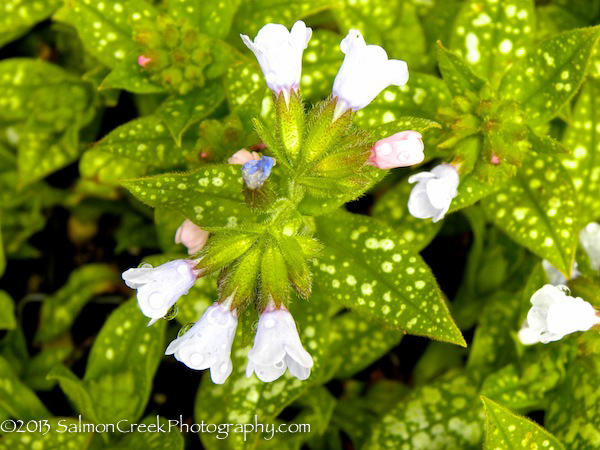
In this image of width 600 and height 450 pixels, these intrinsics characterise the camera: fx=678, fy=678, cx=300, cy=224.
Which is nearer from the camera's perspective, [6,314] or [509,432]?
[509,432]

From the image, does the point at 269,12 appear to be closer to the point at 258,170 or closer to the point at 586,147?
the point at 258,170

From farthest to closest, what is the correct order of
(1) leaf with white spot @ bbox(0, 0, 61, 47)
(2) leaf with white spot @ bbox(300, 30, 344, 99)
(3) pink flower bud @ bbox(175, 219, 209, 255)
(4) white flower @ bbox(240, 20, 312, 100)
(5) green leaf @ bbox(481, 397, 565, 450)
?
1. (1) leaf with white spot @ bbox(0, 0, 61, 47)
2. (2) leaf with white spot @ bbox(300, 30, 344, 99)
3. (3) pink flower bud @ bbox(175, 219, 209, 255)
4. (5) green leaf @ bbox(481, 397, 565, 450)
5. (4) white flower @ bbox(240, 20, 312, 100)

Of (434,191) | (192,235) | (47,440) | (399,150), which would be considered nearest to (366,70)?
(399,150)

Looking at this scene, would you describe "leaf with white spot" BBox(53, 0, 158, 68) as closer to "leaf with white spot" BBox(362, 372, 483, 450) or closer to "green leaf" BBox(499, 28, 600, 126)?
"green leaf" BBox(499, 28, 600, 126)

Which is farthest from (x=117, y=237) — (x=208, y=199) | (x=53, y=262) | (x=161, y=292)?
(x=161, y=292)

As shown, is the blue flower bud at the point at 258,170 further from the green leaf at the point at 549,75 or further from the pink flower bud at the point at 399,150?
the green leaf at the point at 549,75

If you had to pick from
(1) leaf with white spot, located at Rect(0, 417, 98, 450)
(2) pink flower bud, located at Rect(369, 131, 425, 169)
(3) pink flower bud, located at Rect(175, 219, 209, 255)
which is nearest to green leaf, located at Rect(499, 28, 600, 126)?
(2) pink flower bud, located at Rect(369, 131, 425, 169)

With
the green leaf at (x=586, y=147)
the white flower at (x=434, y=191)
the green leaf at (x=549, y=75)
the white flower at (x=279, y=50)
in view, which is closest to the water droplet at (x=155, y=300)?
the white flower at (x=279, y=50)
